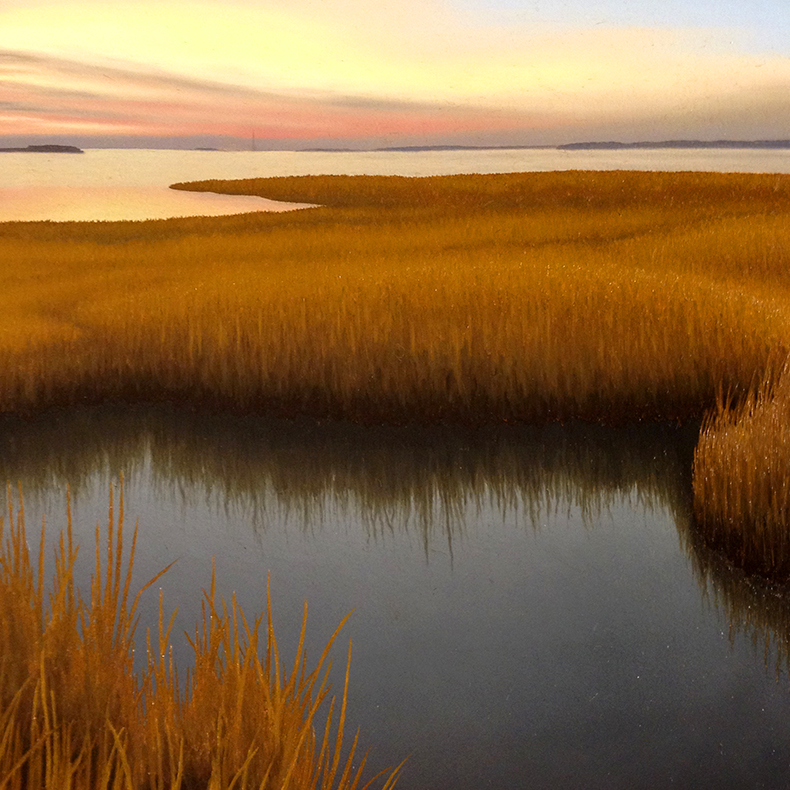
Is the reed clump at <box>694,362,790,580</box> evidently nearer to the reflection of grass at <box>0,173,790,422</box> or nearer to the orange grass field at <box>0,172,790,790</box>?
the orange grass field at <box>0,172,790,790</box>

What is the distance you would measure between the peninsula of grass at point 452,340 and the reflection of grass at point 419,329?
17 mm

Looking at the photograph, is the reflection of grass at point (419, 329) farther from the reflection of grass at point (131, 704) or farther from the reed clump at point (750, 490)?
the reflection of grass at point (131, 704)

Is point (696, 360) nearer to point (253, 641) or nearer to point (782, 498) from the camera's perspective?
point (782, 498)

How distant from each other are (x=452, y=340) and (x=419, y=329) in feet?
1.18

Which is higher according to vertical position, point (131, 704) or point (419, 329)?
point (419, 329)

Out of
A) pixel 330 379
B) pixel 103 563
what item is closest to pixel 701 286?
pixel 330 379

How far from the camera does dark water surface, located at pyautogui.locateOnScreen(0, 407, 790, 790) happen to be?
2.92m

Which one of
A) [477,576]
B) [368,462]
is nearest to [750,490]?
[477,576]

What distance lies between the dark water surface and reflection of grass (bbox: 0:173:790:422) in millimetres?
304

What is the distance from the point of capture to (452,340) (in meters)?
6.34

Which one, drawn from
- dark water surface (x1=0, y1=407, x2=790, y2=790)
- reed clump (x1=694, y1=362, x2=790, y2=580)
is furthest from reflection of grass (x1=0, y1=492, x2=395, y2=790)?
reed clump (x1=694, y1=362, x2=790, y2=580)

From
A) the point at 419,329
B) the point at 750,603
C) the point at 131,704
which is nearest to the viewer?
the point at 131,704

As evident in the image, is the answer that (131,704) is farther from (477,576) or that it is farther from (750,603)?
(750,603)

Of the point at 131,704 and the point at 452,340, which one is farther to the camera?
the point at 452,340
